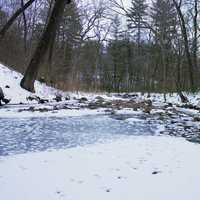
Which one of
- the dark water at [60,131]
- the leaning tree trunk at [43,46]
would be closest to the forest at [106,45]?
the leaning tree trunk at [43,46]

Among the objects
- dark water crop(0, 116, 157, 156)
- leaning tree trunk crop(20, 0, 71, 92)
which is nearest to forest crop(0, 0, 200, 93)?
leaning tree trunk crop(20, 0, 71, 92)

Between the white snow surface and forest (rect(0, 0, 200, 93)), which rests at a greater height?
forest (rect(0, 0, 200, 93))

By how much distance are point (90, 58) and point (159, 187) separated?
140 feet

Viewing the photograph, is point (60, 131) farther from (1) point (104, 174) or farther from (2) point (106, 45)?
(2) point (106, 45)

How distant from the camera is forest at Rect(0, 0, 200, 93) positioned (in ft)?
71.5

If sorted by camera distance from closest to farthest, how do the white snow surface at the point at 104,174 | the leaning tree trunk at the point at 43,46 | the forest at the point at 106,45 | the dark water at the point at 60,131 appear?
the white snow surface at the point at 104,174 → the dark water at the point at 60,131 → the leaning tree trunk at the point at 43,46 → the forest at the point at 106,45

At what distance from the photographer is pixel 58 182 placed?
3.84 meters

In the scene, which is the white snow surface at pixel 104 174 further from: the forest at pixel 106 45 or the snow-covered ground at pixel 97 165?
the forest at pixel 106 45

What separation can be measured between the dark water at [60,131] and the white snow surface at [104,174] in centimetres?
58

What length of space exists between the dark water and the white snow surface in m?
0.58

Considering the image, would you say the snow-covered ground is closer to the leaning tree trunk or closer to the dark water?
the dark water

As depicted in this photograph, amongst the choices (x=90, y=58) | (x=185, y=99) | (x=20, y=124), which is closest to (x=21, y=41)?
(x=185, y=99)

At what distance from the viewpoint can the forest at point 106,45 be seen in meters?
21.8

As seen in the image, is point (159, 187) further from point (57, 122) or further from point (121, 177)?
point (57, 122)
